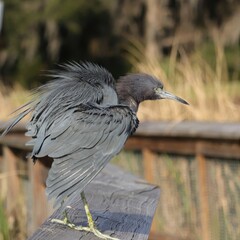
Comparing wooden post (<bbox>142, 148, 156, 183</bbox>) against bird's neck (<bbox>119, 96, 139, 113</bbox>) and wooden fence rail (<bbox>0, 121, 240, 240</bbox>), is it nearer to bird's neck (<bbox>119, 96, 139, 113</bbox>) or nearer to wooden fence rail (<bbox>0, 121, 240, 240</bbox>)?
wooden fence rail (<bbox>0, 121, 240, 240</bbox>)

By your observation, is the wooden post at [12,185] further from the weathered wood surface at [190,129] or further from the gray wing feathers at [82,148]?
the gray wing feathers at [82,148]

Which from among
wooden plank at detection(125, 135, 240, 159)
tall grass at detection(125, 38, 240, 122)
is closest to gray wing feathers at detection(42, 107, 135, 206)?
wooden plank at detection(125, 135, 240, 159)

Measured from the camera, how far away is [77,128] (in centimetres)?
379

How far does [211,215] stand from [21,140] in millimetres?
2079

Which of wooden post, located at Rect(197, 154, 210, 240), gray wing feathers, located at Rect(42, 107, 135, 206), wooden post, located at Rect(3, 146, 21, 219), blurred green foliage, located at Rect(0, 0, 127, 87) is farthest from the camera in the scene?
blurred green foliage, located at Rect(0, 0, 127, 87)

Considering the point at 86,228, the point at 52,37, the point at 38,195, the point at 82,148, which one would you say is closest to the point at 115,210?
the point at 86,228

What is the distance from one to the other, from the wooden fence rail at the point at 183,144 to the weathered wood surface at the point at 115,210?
1.05 meters

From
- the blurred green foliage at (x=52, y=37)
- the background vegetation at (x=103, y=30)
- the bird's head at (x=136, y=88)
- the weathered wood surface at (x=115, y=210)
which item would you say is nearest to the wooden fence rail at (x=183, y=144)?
the weathered wood surface at (x=115, y=210)

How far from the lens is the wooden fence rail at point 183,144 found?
6.36 m

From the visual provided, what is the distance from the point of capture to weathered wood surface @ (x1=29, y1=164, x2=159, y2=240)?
3.74 meters

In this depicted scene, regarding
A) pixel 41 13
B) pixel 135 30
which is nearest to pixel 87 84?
pixel 41 13

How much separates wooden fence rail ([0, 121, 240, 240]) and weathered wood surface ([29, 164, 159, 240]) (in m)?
1.05

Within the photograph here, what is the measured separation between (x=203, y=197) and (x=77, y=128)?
10.9 ft

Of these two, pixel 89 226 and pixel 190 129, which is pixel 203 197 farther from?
pixel 89 226
